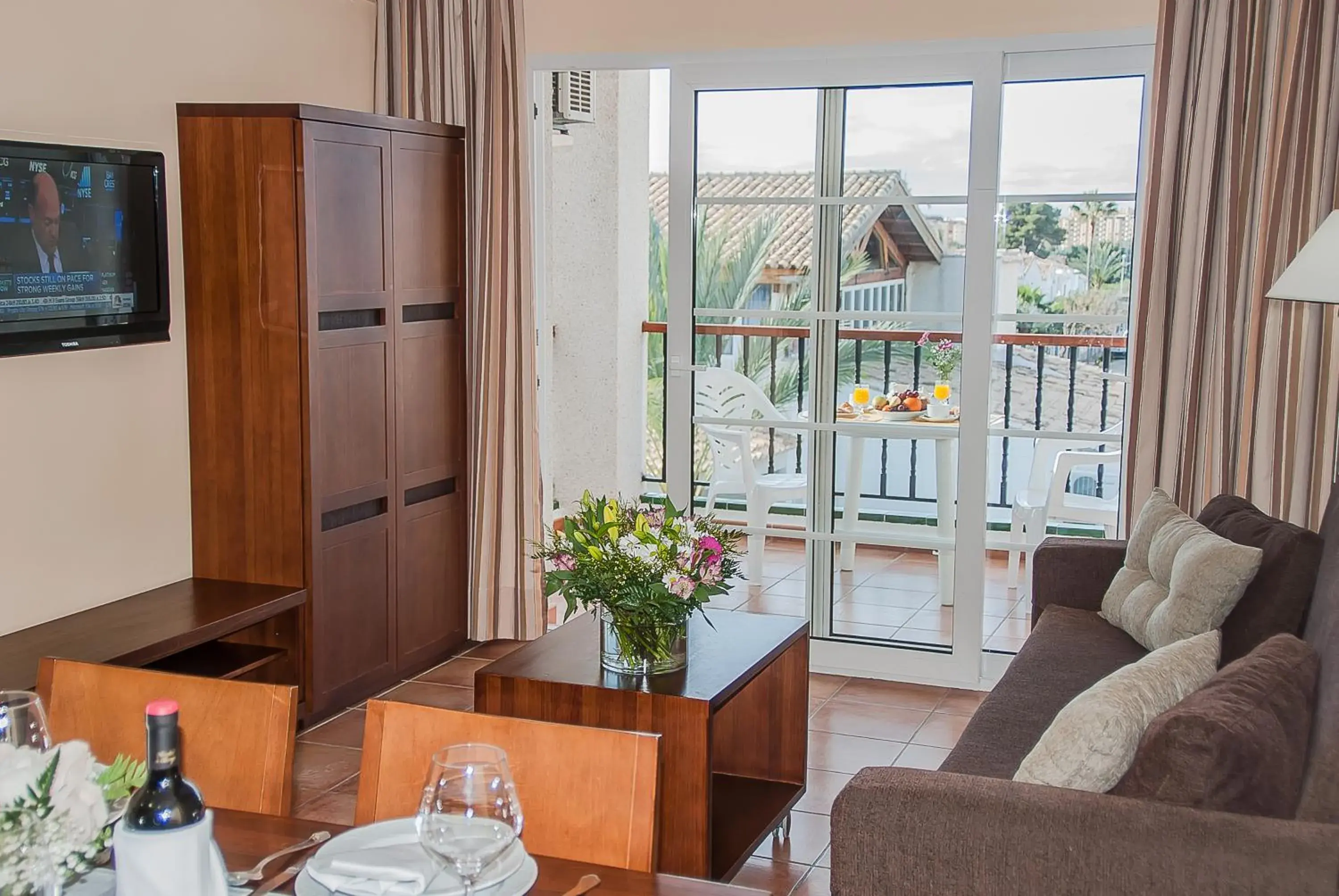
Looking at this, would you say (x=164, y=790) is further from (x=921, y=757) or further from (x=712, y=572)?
(x=921, y=757)

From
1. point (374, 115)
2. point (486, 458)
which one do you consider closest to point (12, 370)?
point (374, 115)

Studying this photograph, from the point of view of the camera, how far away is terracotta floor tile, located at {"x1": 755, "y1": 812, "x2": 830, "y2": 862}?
344cm

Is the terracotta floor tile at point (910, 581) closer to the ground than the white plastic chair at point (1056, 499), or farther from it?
closer to the ground

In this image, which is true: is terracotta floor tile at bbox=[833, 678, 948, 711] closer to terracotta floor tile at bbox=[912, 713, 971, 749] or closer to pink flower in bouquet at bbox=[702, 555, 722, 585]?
terracotta floor tile at bbox=[912, 713, 971, 749]

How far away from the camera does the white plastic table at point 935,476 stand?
4.78 meters

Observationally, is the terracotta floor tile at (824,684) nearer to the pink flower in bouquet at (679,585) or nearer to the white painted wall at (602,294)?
the pink flower in bouquet at (679,585)

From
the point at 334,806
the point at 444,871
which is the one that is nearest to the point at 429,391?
the point at 334,806

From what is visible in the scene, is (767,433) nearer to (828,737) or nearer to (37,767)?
(828,737)

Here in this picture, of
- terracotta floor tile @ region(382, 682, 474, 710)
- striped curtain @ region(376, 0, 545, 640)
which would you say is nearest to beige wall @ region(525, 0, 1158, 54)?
striped curtain @ region(376, 0, 545, 640)

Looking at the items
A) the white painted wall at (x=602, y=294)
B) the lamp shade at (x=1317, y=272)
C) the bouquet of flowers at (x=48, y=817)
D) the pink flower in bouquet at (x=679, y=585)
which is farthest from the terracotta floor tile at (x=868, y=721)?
the bouquet of flowers at (x=48, y=817)

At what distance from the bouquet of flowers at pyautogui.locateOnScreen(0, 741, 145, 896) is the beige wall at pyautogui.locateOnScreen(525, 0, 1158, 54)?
154 inches

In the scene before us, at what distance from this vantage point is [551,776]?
1811 millimetres

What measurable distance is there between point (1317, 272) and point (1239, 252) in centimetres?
Answer: 97

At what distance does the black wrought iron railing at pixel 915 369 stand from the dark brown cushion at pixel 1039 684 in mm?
894
